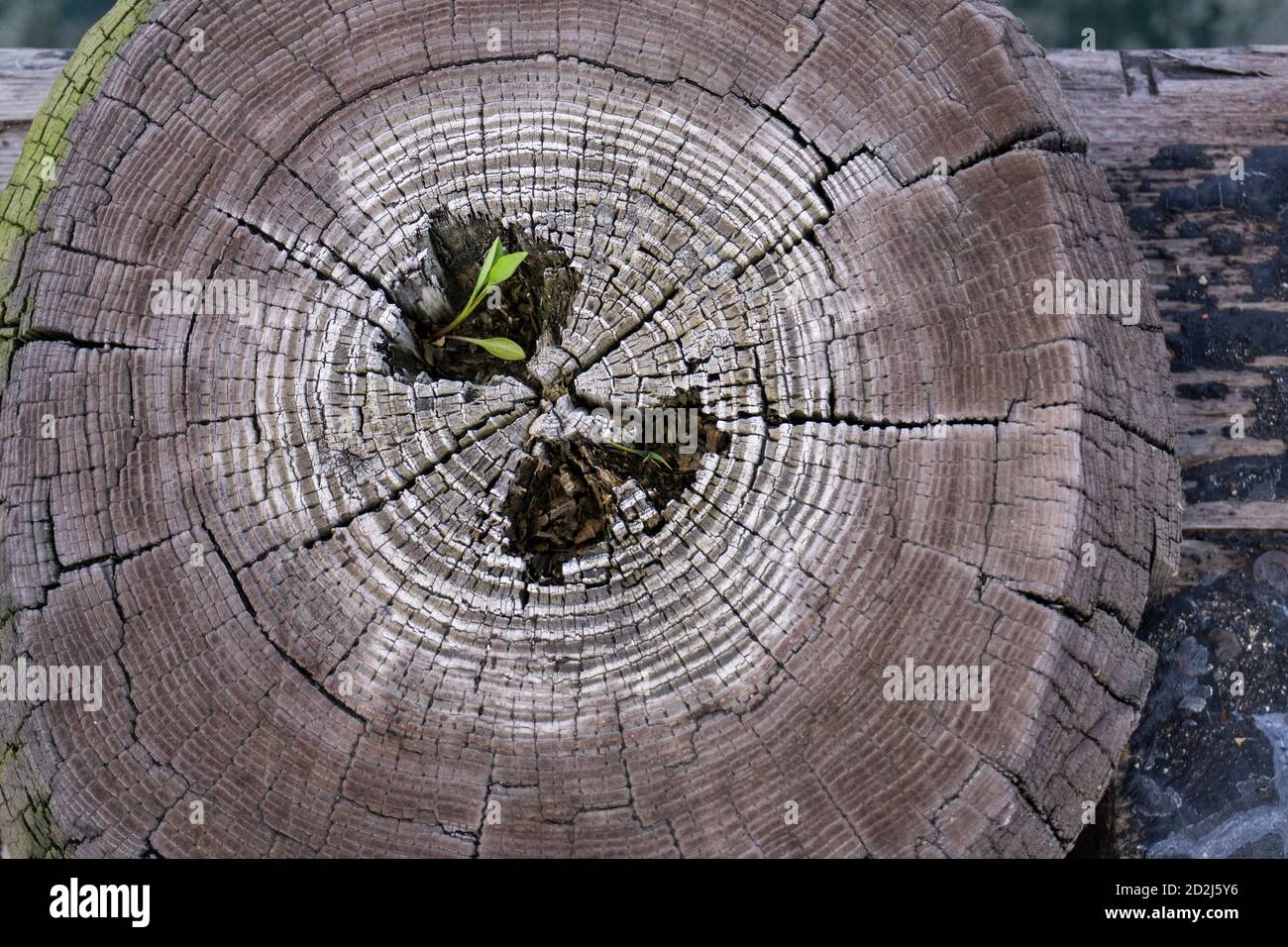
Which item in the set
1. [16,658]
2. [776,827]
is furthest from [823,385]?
[16,658]

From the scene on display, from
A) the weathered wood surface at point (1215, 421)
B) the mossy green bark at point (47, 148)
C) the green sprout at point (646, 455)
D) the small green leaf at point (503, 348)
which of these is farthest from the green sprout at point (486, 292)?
the weathered wood surface at point (1215, 421)

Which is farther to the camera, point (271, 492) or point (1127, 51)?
point (1127, 51)

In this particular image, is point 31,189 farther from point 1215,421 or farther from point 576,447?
point 1215,421

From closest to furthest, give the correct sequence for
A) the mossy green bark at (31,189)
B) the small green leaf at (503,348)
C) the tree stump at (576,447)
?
the tree stump at (576,447) < the mossy green bark at (31,189) < the small green leaf at (503,348)

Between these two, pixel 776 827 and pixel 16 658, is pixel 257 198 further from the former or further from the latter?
pixel 776 827

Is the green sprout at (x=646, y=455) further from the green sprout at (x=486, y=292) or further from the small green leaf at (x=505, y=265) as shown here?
the small green leaf at (x=505, y=265)

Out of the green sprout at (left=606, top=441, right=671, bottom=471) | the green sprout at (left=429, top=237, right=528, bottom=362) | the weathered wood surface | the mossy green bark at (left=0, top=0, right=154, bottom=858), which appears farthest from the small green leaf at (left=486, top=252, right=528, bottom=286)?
the weathered wood surface
